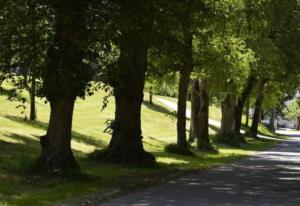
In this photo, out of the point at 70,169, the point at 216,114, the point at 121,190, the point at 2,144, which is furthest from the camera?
the point at 216,114

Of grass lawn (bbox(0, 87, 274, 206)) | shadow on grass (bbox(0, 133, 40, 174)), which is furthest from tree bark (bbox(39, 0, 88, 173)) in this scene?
shadow on grass (bbox(0, 133, 40, 174))

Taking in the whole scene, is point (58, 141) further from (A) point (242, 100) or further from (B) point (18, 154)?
(A) point (242, 100)

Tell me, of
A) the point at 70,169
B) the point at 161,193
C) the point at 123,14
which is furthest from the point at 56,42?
the point at 161,193

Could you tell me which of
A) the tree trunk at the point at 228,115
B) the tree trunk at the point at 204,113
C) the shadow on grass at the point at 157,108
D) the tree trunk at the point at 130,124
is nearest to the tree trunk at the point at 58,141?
the tree trunk at the point at 130,124

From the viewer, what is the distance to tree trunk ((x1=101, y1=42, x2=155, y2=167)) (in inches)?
877

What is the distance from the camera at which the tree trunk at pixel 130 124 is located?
22.3 m

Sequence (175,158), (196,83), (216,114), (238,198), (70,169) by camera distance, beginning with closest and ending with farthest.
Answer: (238,198) < (70,169) < (175,158) < (196,83) < (216,114)

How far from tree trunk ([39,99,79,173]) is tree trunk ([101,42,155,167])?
5.49 metres

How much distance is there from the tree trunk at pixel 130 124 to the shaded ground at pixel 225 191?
2.42 meters

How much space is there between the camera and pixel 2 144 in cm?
2381

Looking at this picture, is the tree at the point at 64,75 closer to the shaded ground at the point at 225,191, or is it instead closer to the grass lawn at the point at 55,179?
the grass lawn at the point at 55,179

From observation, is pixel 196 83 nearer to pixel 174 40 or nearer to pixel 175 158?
pixel 175 158

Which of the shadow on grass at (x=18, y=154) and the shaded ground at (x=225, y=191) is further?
the shadow on grass at (x=18, y=154)

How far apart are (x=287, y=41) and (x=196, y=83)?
852cm
